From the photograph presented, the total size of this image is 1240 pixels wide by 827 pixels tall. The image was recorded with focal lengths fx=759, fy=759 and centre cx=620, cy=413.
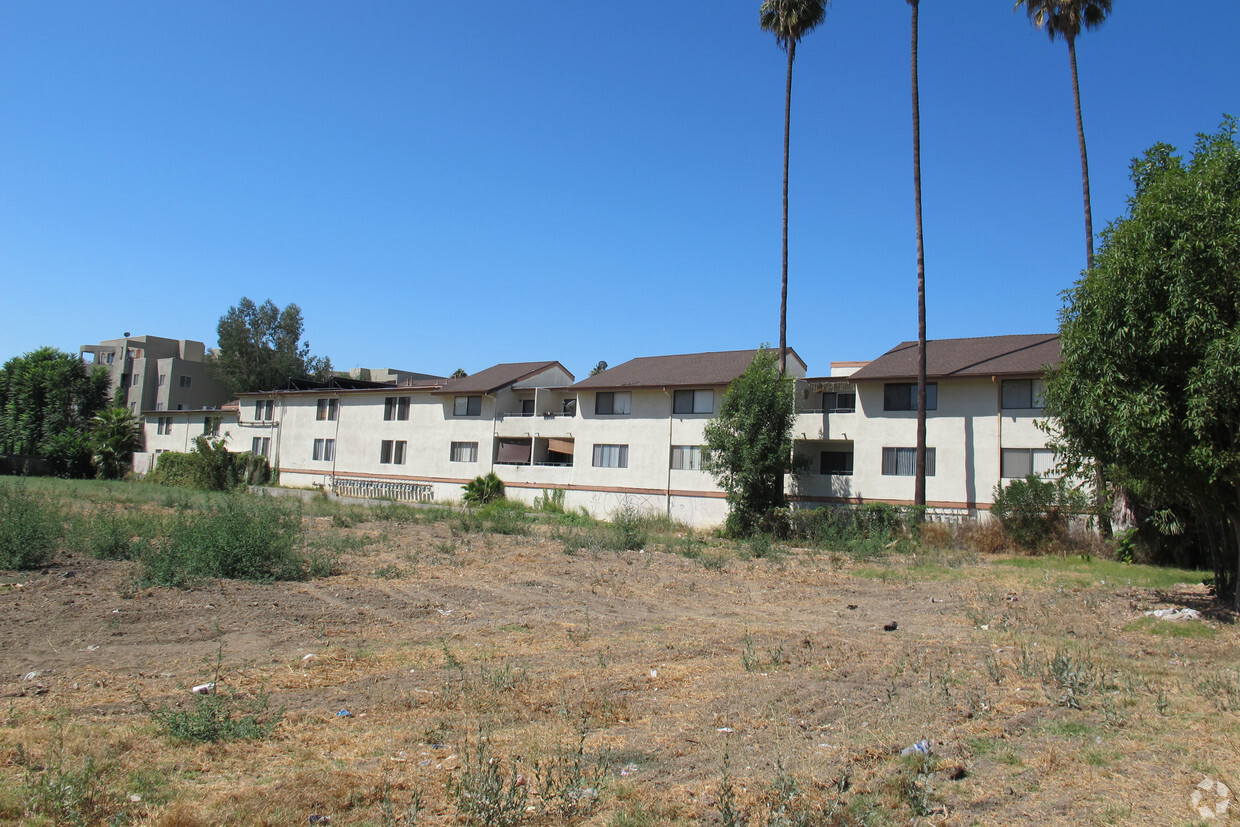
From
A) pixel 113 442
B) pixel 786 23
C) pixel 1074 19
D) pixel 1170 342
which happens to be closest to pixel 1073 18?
pixel 1074 19

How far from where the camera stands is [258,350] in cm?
7781

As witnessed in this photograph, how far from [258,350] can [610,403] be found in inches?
2067

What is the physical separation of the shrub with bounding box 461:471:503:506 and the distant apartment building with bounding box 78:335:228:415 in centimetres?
4324

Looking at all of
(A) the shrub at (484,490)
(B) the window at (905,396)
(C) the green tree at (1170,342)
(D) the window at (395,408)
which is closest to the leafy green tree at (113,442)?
(D) the window at (395,408)

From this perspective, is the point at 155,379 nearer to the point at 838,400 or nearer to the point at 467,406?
the point at 467,406

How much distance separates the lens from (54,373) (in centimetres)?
6228

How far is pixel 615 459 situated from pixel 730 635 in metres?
28.2

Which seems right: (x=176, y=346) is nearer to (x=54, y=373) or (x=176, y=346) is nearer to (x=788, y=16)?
(x=54, y=373)

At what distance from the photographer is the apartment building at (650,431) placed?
102 feet

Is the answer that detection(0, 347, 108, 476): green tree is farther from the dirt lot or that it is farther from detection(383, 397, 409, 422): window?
the dirt lot

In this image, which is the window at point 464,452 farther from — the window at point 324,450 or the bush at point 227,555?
the bush at point 227,555

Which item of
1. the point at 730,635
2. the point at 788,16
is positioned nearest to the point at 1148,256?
the point at 730,635

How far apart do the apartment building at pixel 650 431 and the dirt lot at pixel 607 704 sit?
668 inches

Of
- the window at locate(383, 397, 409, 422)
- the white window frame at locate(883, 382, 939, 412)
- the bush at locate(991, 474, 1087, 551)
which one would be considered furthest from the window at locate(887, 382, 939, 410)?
the window at locate(383, 397, 409, 422)
